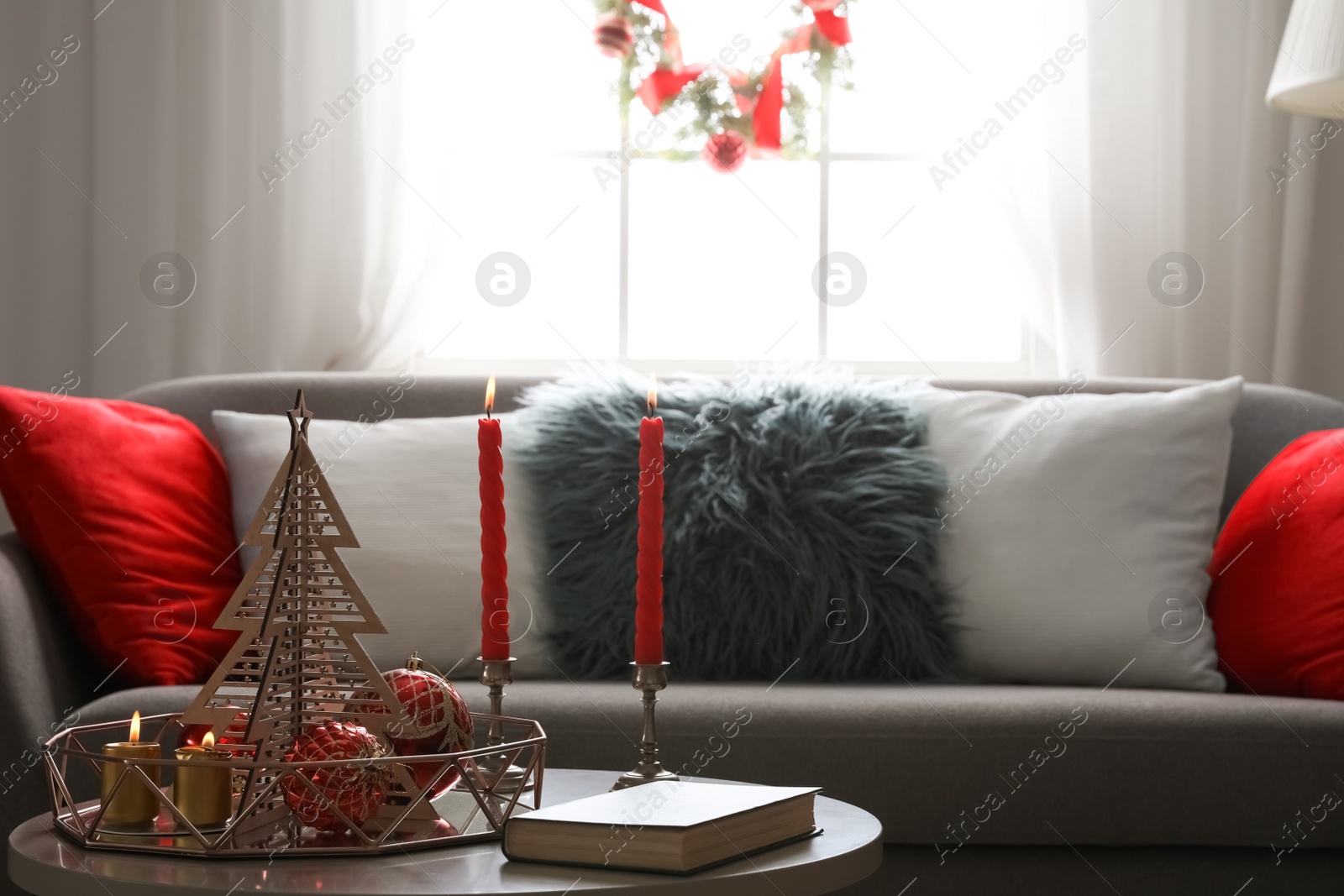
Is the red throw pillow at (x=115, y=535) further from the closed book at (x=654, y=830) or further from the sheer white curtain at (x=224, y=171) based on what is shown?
the closed book at (x=654, y=830)

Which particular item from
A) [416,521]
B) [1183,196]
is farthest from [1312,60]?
[416,521]

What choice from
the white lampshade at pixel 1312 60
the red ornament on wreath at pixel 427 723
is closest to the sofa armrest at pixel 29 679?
→ the red ornament on wreath at pixel 427 723

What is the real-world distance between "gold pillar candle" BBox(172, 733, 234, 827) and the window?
192 cm

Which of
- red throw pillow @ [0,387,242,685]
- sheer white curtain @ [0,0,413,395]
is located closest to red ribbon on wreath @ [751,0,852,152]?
sheer white curtain @ [0,0,413,395]

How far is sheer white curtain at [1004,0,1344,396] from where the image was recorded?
8.70ft

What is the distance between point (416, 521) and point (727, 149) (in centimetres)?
130

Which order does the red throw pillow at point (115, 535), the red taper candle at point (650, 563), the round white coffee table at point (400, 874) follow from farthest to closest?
the red throw pillow at point (115, 535)
the red taper candle at point (650, 563)
the round white coffee table at point (400, 874)

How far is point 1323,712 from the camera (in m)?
1.59

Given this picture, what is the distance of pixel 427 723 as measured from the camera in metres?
0.92

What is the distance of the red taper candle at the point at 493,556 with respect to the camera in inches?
A: 40.7

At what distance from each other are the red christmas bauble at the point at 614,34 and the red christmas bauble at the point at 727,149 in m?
0.27

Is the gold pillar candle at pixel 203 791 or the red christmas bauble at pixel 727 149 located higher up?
the red christmas bauble at pixel 727 149

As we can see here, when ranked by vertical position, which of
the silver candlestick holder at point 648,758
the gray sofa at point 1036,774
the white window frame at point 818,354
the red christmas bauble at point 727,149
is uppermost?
the red christmas bauble at point 727,149

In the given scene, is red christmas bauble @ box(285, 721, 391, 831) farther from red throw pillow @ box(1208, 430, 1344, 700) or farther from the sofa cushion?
red throw pillow @ box(1208, 430, 1344, 700)
